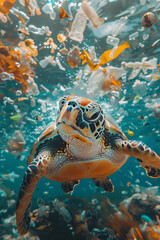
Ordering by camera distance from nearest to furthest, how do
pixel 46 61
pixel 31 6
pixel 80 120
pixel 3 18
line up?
1. pixel 80 120
2. pixel 31 6
3. pixel 3 18
4. pixel 46 61

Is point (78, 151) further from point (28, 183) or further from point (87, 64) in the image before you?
point (87, 64)

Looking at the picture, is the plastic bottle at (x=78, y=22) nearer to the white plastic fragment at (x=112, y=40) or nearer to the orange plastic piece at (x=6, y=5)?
the white plastic fragment at (x=112, y=40)

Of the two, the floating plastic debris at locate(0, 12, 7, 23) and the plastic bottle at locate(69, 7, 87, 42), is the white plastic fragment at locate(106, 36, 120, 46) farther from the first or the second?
the floating plastic debris at locate(0, 12, 7, 23)

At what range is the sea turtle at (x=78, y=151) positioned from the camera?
183 cm

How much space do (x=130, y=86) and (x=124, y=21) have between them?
394 cm

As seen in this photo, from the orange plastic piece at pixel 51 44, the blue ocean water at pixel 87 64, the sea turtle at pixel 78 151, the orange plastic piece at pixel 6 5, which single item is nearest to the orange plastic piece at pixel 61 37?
the blue ocean water at pixel 87 64

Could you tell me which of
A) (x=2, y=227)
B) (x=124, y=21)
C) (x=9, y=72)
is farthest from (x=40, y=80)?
(x=2, y=227)

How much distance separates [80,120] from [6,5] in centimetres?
429

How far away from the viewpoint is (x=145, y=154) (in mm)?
2354

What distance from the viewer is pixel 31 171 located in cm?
224

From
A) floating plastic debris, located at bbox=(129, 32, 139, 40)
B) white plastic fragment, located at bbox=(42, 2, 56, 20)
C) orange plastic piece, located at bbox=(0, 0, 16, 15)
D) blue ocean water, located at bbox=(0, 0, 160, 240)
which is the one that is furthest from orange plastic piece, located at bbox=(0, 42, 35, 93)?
floating plastic debris, located at bbox=(129, 32, 139, 40)

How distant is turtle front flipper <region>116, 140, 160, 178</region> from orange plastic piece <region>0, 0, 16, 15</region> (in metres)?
4.62

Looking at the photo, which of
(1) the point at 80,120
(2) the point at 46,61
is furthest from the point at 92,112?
(2) the point at 46,61

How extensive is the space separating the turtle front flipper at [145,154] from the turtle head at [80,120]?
2.56 feet
